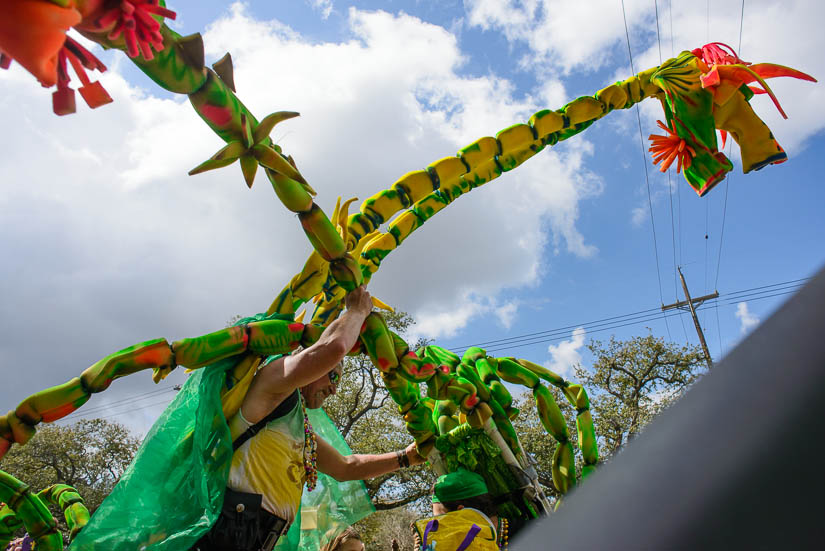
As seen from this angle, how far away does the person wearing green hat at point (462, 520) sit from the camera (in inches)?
102

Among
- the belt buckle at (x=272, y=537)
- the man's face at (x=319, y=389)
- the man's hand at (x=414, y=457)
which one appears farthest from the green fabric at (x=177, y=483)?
the man's hand at (x=414, y=457)

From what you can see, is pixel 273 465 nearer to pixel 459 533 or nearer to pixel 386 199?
pixel 459 533

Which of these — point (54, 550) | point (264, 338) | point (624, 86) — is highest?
point (624, 86)

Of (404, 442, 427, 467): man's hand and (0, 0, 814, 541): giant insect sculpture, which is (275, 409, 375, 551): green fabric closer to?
(404, 442, 427, 467): man's hand

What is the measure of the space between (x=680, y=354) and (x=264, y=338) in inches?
785

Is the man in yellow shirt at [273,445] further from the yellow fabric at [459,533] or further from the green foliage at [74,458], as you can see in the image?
the green foliage at [74,458]

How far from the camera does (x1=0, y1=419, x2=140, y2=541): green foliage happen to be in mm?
16781

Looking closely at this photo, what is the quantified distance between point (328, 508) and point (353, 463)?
0.28 metres

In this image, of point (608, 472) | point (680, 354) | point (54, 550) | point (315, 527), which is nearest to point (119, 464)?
point (54, 550)

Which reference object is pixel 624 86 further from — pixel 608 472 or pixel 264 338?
pixel 608 472

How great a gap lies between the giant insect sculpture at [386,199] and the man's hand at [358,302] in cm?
6

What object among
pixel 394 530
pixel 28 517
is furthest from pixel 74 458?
pixel 28 517

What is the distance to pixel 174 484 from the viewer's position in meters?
2.07

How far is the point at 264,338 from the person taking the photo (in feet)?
7.69
